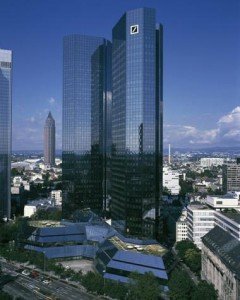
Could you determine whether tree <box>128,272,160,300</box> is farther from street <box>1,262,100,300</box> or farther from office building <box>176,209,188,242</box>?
office building <box>176,209,188,242</box>

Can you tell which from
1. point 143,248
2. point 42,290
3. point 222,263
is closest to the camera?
point 222,263

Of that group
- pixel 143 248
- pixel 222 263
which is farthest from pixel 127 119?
pixel 222 263

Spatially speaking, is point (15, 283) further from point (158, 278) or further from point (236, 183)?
point (236, 183)

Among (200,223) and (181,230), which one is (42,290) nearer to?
(200,223)

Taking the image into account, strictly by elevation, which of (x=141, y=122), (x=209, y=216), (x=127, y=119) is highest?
(x=127, y=119)

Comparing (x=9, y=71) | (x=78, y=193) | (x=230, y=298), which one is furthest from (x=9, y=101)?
(x=230, y=298)

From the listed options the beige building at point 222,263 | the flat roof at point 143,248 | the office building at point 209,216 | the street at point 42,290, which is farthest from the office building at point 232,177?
the street at point 42,290

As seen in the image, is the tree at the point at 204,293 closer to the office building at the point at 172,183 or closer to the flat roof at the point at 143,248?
the flat roof at the point at 143,248
